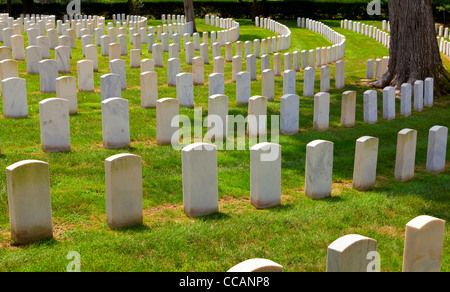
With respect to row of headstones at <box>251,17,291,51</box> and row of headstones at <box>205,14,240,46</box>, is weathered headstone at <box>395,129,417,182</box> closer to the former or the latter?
row of headstones at <box>251,17,291,51</box>

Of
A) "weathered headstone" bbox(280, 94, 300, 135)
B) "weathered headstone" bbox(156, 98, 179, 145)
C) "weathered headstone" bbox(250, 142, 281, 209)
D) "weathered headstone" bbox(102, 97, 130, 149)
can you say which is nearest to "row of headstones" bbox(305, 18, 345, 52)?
"weathered headstone" bbox(280, 94, 300, 135)

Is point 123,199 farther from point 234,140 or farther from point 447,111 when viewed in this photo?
point 447,111

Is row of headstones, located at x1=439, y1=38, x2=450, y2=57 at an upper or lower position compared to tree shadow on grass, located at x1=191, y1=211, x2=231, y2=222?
lower

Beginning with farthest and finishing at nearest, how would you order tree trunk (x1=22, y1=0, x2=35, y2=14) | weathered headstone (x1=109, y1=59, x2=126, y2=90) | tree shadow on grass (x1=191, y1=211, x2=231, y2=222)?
tree trunk (x1=22, y1=0, x2=35, y2=14) < weathered headstone (x1=109, y1=59, x2=126, y2=90) < tree shadow on grass (x1=191, y1=211, x2=231, y2=222)

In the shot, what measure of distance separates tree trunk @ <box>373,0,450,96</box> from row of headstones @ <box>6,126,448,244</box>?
272 inches

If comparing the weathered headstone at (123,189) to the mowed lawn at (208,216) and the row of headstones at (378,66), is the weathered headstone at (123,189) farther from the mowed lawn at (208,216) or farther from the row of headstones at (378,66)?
the row of headstones at (378,66)

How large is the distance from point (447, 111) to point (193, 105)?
5.55 metres

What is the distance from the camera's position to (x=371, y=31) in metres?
28.8

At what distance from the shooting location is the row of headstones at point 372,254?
11.6 ft

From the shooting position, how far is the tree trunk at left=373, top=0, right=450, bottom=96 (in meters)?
14.0

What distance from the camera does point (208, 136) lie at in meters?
9.10
